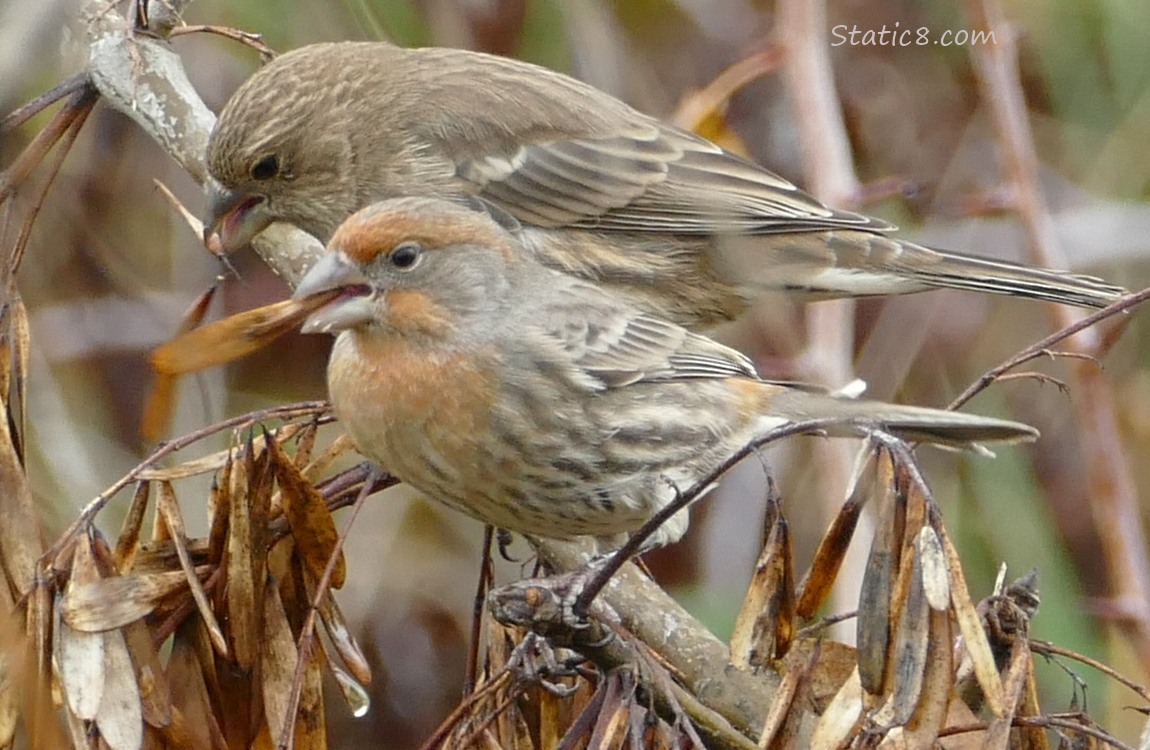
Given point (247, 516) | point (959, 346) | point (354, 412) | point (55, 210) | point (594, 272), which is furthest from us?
point (959, 346)

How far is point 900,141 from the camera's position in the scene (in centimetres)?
673

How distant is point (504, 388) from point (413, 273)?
322mm

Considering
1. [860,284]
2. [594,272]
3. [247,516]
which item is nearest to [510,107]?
[594,272]

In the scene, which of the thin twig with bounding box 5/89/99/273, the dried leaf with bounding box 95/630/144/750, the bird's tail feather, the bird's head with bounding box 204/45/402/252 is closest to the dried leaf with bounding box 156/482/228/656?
the dried leaf with bounding box 95/630/144/750

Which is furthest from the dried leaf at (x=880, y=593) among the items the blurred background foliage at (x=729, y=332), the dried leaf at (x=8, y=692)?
the blurred background foliage at (x=729, y=332)

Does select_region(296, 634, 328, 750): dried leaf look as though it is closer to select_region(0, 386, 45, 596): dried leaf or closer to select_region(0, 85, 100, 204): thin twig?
select_region(0, 386, 45, 596): dried leaf

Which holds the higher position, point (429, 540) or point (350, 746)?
point (429, 540)

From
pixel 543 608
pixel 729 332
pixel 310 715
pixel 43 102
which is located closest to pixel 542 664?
pixel 543 608

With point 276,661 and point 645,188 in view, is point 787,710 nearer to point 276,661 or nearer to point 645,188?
point 276,661

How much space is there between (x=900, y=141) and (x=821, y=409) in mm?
3047

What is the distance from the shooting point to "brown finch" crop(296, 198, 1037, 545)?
11.5 ft

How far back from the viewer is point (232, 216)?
14.9ft

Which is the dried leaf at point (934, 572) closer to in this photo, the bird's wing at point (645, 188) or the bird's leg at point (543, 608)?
the bird's leg at point (543, 608)

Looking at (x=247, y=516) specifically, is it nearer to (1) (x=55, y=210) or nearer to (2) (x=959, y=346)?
(1) (x=55, y=210)
